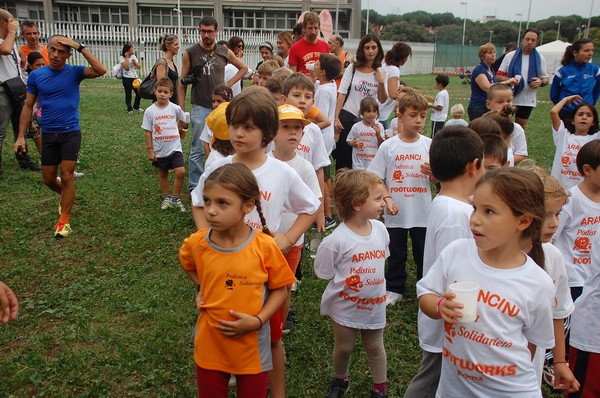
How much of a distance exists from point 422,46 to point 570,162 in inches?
2072

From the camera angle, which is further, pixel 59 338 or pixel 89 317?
pixel 89 317

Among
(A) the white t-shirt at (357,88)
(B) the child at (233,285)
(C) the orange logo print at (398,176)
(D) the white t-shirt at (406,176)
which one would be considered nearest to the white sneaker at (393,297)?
(D) the white t-shirt at (406,176)

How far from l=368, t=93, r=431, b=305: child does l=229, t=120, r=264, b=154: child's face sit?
1.64 m

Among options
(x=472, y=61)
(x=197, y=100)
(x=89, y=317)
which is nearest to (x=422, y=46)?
(x=472, y=61)

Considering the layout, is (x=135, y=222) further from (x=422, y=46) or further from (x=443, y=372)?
(x=422, y=46)

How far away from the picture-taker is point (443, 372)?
242cm

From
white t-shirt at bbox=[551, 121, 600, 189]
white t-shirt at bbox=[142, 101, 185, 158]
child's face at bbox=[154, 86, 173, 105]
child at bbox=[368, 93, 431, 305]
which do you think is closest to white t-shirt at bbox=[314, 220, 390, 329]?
child at bbox=[368, 93, 431, 305]

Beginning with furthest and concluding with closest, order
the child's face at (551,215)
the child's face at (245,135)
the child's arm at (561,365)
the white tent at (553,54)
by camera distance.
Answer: the white tent at (553,54) → the child's face at (245,135) → the child's face at (551,215) → the child's arm at (561,365)

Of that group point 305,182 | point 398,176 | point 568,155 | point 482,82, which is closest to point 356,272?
point 305,182

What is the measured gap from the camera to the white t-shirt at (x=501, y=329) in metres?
2.17

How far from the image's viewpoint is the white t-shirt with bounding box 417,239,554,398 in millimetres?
2172

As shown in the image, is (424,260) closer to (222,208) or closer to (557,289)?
(557,289)

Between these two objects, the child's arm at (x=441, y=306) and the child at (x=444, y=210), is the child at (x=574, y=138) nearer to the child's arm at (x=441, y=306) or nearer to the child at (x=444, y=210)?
the child at (x=444, y=210)

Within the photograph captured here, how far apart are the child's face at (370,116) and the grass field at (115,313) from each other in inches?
86.4
